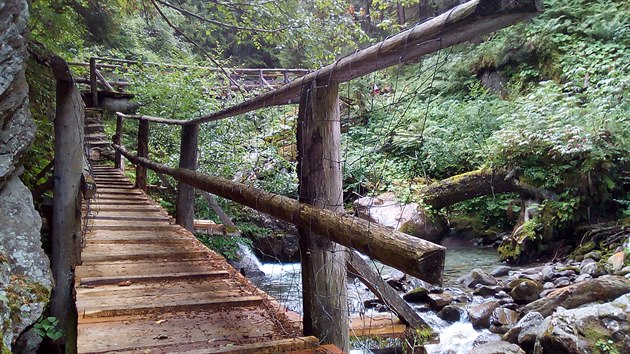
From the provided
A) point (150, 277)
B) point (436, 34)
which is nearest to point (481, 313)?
point (150, 277)

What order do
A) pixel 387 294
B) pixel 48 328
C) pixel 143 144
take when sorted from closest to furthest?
pixel 48 328 < pixel 387 294 < pixel 143 144

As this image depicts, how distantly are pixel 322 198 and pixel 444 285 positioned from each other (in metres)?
5.16

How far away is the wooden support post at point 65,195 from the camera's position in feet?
11.1

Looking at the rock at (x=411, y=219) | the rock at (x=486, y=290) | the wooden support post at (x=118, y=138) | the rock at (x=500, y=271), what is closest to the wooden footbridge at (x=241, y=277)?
the rock at (x=486, y=290)

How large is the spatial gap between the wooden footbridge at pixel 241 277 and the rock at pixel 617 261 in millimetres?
4217

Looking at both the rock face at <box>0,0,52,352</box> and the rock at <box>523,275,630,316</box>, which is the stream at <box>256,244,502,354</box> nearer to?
the rock at <box>523,275,630,316</box>

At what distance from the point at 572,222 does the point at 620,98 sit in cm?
269

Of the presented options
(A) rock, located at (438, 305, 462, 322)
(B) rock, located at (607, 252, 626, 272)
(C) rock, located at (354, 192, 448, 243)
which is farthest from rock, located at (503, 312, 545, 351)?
(C) rock, located at (354, 192, 448, 243)

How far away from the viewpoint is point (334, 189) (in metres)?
2.05

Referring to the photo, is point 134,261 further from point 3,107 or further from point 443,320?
point 443,320

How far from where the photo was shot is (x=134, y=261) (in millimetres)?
3461

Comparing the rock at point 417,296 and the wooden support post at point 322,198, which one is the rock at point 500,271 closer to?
the rock at point 417,296

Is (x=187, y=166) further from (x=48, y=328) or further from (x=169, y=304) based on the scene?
(x=169, y=304)

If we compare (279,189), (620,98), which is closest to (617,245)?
(620,98)
